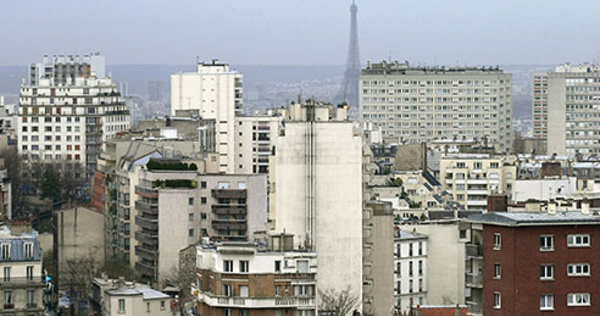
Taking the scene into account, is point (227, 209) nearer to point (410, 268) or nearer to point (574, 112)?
point (410, 268)

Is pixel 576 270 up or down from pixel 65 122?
down

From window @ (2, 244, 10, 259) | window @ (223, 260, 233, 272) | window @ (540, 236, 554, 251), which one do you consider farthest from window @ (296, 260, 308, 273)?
window @ (540, 236, 554, 251)

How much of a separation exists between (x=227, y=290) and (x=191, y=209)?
3358cm

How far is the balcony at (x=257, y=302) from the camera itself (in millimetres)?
66500

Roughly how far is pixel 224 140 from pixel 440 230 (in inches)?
2241

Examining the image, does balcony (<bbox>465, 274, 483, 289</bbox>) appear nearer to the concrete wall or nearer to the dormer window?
the dormer window

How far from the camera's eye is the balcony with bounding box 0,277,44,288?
75.7 metres

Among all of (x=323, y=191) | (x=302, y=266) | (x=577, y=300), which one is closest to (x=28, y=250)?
(x=323, y=191)

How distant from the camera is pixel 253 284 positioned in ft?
220

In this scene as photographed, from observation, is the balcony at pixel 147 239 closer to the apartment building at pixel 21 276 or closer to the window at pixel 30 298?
the apartment building at pixel 21 276

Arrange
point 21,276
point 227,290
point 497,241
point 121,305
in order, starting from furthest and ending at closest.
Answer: point 121,305 → point 21,276 → point 227,290 → point 497,241

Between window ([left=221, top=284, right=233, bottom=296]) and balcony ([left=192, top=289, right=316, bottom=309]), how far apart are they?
0.16 metres

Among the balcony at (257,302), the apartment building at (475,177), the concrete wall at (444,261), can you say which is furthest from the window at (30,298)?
the apartment building at (475,177)

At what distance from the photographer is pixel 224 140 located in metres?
147
